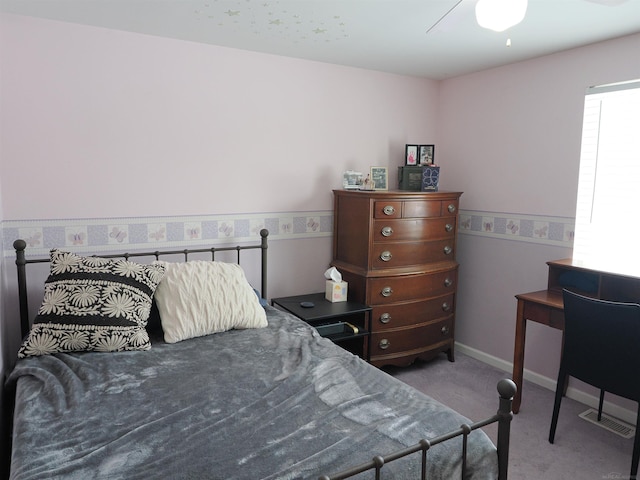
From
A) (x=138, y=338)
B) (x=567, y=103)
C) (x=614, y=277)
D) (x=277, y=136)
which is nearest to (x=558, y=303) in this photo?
(x=614, y=277)

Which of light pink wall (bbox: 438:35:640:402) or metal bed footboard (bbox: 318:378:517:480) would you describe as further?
light pink wall (bbox: 438:35:640:402)

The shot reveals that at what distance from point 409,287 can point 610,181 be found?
1.45 m

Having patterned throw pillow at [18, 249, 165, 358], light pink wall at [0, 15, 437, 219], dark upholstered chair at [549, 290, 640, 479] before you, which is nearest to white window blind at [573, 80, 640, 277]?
dark upholstered chair at [549, 290, 640, 479]

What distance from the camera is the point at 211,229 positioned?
10.1 feet

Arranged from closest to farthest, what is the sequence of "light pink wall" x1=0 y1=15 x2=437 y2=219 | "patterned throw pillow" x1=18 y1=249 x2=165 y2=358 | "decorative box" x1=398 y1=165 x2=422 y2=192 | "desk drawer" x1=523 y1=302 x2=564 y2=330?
1. "patterned throw pillow" x1=18 y1=249 x2=165 y2=358
2. "light pink wall" x1=0 y1=15 x2=437 y2=219
3. "desk drawer" x1=523 y1=302 x2=564 y2=330
4. "decorative box" x1=398 y1=165 x2=422 y2=192

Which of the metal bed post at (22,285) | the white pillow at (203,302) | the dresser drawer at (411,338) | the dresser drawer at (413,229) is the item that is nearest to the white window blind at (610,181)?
the dresser drawer at (413,229)

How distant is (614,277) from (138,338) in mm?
2545

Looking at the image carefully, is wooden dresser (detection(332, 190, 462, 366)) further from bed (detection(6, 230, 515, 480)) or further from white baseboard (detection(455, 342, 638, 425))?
bed (detection(6, 230, 515, 480))

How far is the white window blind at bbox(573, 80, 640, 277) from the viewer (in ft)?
9.10

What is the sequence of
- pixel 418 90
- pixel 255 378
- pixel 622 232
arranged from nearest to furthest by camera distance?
pixel 255 378, pixel 622 232, pixel 418 90

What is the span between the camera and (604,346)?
2316mm

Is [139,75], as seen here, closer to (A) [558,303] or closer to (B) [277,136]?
(B) [277,136]

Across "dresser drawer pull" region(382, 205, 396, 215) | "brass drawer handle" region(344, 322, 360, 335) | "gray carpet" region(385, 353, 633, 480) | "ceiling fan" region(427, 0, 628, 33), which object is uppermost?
"ceiling fan" region(427, 0, 628, 33)

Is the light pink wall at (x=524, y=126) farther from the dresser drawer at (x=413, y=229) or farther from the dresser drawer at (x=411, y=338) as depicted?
the dresser drawer at (x=411, y=338)
